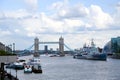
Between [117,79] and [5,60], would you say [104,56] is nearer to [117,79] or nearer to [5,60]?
[117,79]

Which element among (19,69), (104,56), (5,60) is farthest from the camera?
(104,56)

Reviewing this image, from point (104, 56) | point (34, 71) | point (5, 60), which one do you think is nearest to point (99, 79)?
point (34, 71)

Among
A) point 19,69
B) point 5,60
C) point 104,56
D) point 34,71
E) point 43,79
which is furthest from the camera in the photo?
point 104,56

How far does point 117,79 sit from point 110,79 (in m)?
1.26

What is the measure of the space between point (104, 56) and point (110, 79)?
410ft

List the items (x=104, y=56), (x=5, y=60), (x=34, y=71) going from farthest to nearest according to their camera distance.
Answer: (x=104, y=56) < (x=34, y=71) < (x=5, y=60)

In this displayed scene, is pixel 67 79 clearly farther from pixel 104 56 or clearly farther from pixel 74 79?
pixel 104 56

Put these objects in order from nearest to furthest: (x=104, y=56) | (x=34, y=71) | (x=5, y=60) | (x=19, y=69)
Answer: (x=5, y=60)
(x=34, y=71)
(x=19, y=69)
(x=104, y=56)

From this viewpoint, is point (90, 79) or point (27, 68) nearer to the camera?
point (90, 79)

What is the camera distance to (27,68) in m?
95.8

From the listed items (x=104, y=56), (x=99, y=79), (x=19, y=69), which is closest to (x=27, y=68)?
(x=19, y=69)

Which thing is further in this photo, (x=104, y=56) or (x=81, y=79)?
(x=104, y=56)

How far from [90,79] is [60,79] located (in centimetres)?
546

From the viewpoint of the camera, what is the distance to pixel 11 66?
117625mm
